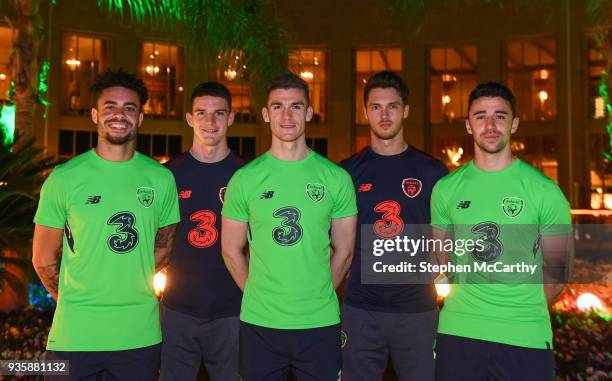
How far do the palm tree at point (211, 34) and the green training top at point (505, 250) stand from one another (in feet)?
15.6

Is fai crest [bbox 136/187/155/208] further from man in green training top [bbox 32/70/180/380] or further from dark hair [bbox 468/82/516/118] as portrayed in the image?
dark hair [bbox 468/82/516/118]

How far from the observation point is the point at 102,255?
3562mm

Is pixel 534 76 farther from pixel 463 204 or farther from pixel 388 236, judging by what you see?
pixel 463 204

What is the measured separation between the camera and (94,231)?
3.56 meters

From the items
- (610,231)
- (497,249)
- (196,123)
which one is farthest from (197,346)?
(610,231)

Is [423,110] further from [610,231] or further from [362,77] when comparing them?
[610,231]

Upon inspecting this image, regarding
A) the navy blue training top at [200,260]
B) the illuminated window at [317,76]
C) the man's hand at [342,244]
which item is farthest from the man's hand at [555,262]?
the illuminated window at [317,76]

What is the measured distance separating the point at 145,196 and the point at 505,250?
2.36 meters

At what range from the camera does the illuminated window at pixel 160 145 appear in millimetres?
29828

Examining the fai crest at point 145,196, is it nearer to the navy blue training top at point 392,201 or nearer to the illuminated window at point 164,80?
the navy blue training top at point 392,201

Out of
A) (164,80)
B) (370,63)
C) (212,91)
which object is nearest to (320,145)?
(370,63)

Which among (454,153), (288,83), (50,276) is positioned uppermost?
(454,153)

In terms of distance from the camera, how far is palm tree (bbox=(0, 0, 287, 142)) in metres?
7.90

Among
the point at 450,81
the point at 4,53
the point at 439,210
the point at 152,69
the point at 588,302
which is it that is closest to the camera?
the point at 439,210
